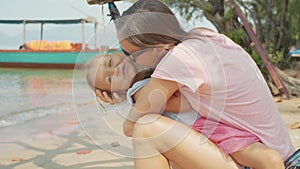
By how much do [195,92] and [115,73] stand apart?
0.88 feet

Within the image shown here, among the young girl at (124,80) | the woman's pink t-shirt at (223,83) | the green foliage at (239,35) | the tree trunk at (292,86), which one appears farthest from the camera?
the green foliage at (239,35)

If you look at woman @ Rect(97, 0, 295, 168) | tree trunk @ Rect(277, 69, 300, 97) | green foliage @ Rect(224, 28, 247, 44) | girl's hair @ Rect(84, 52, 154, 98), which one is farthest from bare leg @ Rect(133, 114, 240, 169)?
green foliage @ Rect(224, 28, 247, 44)

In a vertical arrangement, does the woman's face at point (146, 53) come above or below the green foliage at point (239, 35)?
above

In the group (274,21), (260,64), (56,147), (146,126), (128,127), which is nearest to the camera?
(146,126)

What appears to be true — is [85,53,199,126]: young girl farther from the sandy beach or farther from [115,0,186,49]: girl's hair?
the sandy beach

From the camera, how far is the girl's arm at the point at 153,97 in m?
1.23

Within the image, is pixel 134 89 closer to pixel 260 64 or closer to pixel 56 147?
pixel 56 147

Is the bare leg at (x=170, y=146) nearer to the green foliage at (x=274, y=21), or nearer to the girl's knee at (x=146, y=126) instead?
the girl's knee at (x=146, y=126)

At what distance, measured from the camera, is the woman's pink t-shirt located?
121 centimetres

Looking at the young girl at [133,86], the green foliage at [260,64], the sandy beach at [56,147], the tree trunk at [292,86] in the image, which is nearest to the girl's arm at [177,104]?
the young girl at [133,86]

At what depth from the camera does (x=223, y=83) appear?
49.4 inches

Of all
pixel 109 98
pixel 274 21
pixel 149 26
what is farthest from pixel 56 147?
pixel 274 21

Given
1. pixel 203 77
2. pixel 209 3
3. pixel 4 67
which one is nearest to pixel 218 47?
pixel 203 77

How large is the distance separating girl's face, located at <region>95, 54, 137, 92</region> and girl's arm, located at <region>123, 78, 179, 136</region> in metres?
0.09
